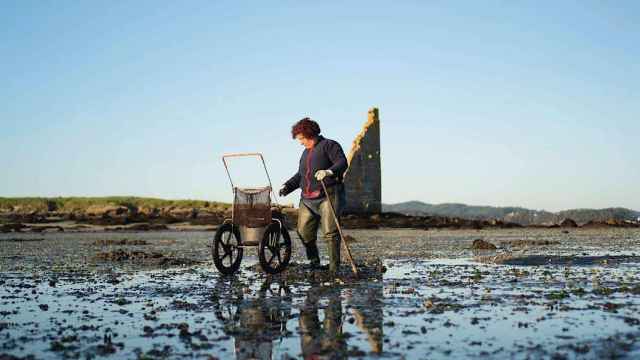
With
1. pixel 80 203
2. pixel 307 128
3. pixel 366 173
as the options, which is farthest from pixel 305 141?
pixel 80 203

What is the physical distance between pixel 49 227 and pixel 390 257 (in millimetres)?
26220

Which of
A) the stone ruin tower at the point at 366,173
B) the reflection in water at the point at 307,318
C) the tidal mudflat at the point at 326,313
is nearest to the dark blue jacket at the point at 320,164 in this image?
the tidal mudflat at the point at 326,313

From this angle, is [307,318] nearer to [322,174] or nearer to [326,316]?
[326,316]

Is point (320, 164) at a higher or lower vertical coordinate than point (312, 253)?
higher

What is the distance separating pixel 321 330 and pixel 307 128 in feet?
17.9

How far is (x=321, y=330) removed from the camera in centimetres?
560

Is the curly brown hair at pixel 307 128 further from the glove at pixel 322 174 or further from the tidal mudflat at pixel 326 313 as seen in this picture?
the tidal mudflat at pixel 326 313

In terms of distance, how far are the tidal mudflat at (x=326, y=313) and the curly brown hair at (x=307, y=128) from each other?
2179 mm

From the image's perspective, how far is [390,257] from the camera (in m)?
14.2

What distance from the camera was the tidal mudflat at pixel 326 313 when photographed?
494 centimetres

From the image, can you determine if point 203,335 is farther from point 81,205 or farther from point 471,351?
point 81,205

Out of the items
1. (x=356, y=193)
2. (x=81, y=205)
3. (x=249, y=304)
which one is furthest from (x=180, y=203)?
(x=249, y=304)

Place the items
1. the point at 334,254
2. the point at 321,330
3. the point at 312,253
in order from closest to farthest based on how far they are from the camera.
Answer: the point at 321,330, the point at 334,254, the point at 312,253

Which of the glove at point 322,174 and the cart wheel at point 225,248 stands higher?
the glove at point 322,174
